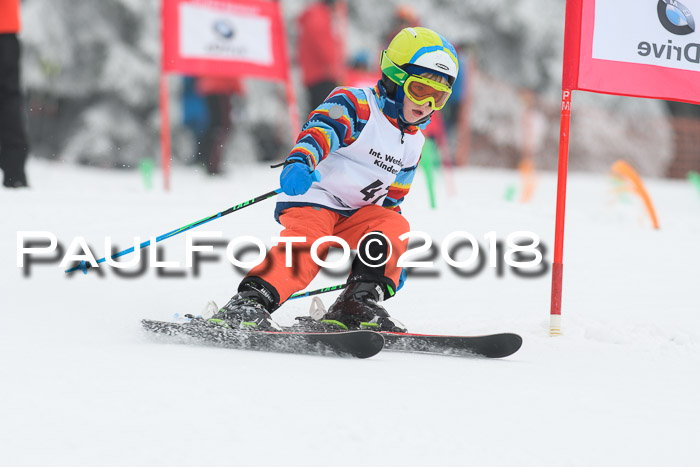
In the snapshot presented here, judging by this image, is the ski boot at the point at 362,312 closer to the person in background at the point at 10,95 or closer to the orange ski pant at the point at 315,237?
the orange ski pant at the point at 315,237

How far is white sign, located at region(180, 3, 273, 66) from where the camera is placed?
25.0ft

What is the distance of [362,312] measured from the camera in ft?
10.6

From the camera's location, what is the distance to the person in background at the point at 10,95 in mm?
5324

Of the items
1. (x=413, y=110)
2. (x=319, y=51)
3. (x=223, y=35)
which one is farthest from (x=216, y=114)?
(x=413, y=110)

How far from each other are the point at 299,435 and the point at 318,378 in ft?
1.65

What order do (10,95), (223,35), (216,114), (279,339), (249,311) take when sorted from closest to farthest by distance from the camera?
1. (279,339)
2. (249,311)
3. (10,95)
4. (223,35)
5. (216,114)

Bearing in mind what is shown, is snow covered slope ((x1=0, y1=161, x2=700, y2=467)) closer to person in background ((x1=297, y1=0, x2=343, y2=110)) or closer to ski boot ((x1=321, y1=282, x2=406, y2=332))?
ski boot ((x1=321, y1=282, x2=406, y2=332))

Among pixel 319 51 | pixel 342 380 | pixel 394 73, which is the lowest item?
pixel 342 380

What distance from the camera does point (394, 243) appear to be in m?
3.24

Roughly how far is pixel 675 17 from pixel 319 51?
202 inches

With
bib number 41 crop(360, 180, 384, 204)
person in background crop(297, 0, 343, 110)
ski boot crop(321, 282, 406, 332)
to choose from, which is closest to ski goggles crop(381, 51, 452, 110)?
bib number 41 crop(360, 180, 384, 204)

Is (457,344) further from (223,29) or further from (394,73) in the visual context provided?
(223,29)

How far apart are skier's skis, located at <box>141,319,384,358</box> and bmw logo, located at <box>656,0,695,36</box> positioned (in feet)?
6.45

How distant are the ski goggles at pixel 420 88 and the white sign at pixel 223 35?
4.81 m
